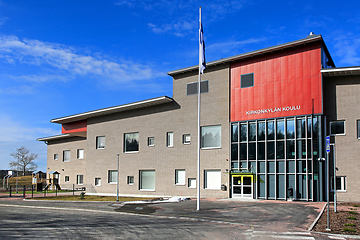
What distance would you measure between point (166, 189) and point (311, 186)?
1393 cm

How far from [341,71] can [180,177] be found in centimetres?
1696

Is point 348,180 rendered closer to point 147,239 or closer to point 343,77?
point 343,77

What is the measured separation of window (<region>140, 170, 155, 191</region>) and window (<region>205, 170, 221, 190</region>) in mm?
6729

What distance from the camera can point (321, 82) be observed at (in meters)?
25.0

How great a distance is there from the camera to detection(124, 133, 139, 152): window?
35903 mm

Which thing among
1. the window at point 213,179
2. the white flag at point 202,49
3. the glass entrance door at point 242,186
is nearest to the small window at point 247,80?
the glass entrance door at point 242,186

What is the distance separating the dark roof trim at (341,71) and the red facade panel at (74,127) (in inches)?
1148

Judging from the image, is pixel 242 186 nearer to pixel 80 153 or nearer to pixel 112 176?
pixel 112 176

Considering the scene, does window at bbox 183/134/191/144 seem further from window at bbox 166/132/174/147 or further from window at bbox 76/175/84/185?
window at bbox 76/175/84/185

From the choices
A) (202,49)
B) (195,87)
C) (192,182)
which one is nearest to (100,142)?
(192,182)

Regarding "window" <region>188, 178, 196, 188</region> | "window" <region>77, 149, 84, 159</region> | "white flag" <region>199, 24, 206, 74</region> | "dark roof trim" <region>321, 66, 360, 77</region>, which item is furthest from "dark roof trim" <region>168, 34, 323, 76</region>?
"window" <region>77, 149, 84, 159</region>

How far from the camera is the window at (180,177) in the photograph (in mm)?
31859

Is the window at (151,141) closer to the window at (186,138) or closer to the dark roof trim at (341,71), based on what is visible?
the window at (186,138)

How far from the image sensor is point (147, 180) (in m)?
34.7
